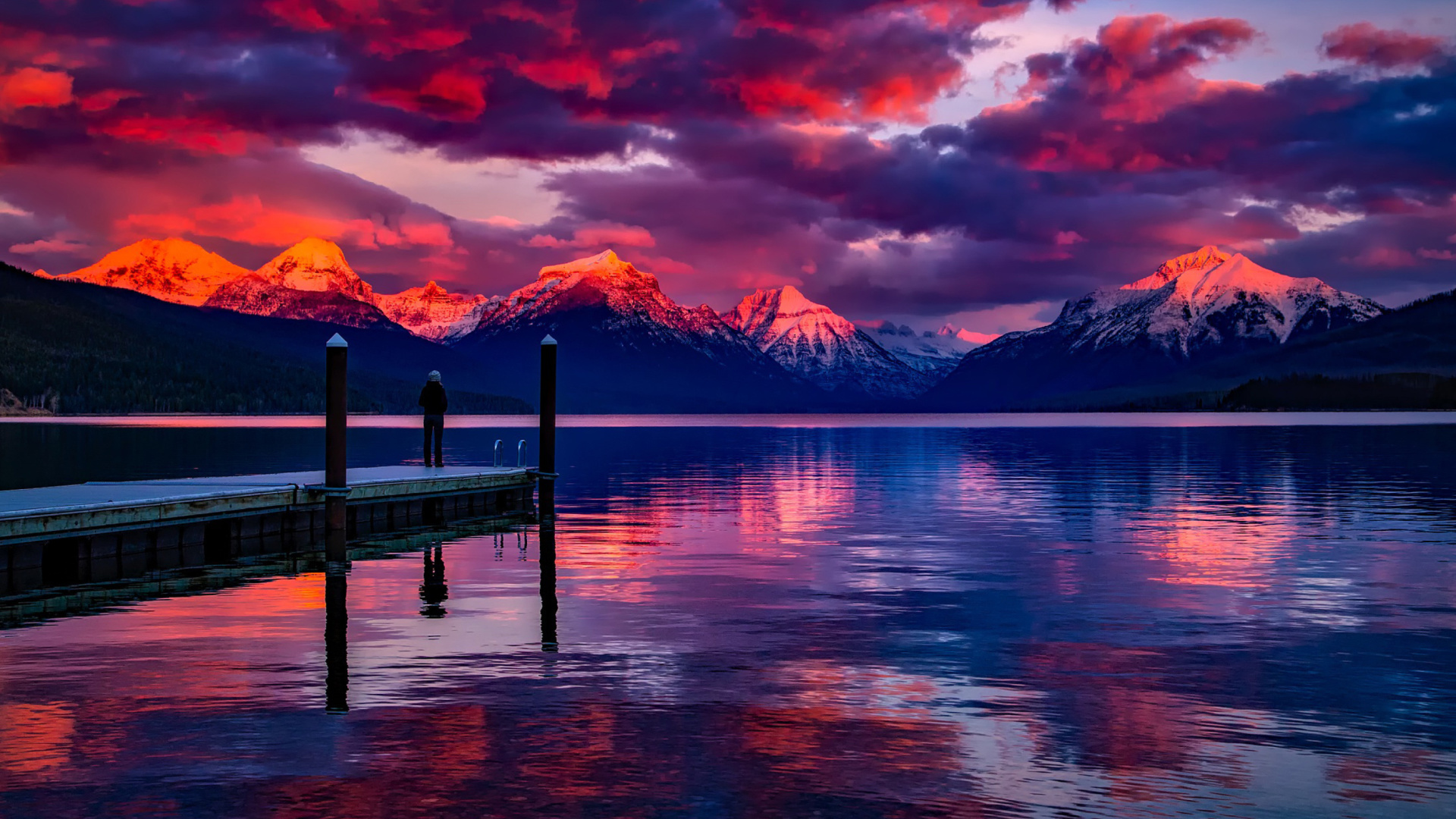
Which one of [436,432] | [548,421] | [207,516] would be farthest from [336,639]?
[548,421]

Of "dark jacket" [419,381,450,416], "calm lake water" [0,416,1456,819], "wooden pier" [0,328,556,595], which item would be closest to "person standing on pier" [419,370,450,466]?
"dark jacket" [419,381,450,416]

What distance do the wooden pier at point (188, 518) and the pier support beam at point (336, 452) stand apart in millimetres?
343

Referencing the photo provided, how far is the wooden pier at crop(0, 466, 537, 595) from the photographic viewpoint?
106 feet

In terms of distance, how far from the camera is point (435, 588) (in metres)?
32.4

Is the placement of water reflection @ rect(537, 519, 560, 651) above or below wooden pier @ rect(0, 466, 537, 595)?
below

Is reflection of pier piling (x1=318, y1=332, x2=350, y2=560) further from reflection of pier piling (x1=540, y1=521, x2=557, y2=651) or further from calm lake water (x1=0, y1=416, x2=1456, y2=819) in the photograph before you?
reflection of pier piling (x1=540, y1=521, x2=557, y2=651)

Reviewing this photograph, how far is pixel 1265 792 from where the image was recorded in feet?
50.0

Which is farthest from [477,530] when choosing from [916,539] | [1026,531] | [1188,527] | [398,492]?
[1188,527]

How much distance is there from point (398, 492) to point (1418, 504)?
1557 inches

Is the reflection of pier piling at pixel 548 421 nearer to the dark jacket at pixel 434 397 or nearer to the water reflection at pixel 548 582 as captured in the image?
the dark jacket at pixel 434 397

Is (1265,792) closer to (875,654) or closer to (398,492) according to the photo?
(875,654)

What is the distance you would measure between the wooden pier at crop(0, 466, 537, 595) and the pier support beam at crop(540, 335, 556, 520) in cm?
580

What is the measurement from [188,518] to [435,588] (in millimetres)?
8525

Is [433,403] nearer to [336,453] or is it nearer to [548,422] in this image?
[548,422]
